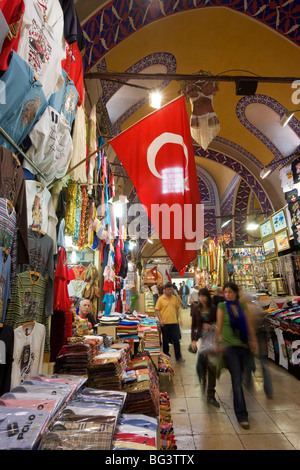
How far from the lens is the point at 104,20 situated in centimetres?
409

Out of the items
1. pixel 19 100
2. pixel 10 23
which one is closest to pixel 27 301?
pixel 19 100

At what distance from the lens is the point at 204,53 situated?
5.95 metres

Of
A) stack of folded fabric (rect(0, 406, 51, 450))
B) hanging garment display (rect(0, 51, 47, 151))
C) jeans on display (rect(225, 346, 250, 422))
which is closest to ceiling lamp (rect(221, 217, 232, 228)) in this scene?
jeans on display (rect(225, 346, 250, 422))

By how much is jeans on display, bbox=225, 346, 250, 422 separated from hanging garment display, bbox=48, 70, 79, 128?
130 inches

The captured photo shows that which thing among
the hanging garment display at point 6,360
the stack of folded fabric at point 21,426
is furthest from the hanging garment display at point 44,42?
the stack of folded fabric at point 21,426

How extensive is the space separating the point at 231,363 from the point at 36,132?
315 centimetres

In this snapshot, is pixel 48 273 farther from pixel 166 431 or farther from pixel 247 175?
pixel 247 175

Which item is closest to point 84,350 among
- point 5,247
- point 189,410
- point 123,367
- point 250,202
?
point 123,367

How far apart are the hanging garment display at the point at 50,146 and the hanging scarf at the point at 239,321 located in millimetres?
2529

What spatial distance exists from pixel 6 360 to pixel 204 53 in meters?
6.84

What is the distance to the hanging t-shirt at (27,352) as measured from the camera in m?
1.99

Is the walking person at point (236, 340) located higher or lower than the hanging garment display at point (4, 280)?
lower

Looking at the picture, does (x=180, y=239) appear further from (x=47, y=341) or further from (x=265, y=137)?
(x=265, y=137)

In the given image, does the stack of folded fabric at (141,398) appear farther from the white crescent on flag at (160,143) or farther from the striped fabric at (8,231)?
the white crescent on flag at (160,143)
